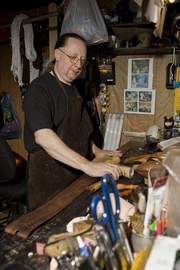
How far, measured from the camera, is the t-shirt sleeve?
140 centimetres

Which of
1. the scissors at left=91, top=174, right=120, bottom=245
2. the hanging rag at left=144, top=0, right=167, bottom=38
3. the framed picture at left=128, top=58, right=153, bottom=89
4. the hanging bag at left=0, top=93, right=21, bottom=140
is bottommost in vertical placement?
the hanging bag at left=0, top=93, right=21, bottom=140

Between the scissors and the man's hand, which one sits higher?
the scissors

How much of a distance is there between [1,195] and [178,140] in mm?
1164

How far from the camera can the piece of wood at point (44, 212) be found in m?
0.91

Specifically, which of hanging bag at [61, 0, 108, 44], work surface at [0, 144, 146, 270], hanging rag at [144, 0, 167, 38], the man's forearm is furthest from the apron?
hanging rag at [144, 0, 167, 38]

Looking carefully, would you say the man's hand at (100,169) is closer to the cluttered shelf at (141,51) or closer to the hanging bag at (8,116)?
the cluttered shelf at (141,51)

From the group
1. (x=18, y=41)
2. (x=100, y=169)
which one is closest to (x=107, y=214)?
(x=100, y=169)

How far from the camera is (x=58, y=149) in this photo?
1.36 meters

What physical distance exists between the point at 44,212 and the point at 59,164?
0.55m

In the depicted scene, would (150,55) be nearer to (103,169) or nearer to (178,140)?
(178,140)

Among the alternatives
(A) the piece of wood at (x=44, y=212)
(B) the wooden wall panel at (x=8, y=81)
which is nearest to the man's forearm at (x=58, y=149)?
(A) the piece of wood at (x=44, y=212)

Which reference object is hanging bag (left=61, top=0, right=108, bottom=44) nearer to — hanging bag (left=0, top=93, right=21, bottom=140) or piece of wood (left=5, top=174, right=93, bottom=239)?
piece of wood (left=5, top=174, right=93, bottom=239)

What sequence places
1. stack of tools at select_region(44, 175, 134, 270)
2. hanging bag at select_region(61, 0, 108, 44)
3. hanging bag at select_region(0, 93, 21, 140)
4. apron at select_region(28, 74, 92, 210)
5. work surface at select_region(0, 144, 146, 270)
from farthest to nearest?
hanging bag at select_region(0, 93, 21, 140)
hanging bag at select_region(61, 0, 108, 44)
apron at select_region(28, 74, 92, 210)
work surface at select_region(0, 144, 146, 270)
stack of tools at select_region(44, 175, 134, 270)

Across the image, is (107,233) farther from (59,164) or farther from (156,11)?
(156,11)
